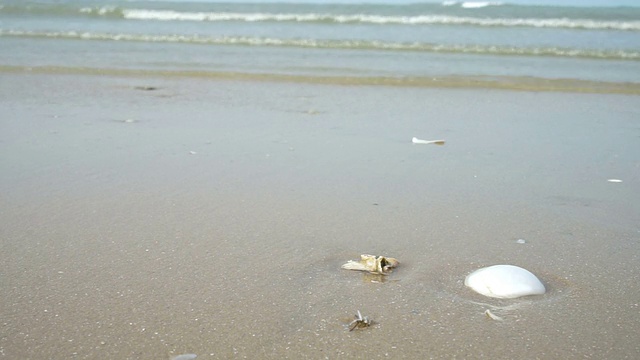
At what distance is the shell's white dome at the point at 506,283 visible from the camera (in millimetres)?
2070

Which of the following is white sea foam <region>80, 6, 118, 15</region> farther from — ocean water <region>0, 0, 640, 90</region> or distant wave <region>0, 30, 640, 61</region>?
distant wave <region>0, 30, 640, 61</region>

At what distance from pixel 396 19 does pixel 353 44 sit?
706 cm

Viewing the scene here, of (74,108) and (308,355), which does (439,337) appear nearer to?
(308,355)

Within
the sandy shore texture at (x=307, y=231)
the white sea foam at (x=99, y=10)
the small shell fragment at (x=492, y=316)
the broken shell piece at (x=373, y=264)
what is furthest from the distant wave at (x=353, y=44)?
the small shell fragment at (x=492, y=316)

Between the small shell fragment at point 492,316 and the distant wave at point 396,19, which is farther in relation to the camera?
the distant wave at point 396,19

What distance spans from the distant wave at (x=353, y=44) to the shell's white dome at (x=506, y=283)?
8.97m

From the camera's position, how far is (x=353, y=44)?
11.6 meters

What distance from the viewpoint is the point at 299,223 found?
9.24 ft

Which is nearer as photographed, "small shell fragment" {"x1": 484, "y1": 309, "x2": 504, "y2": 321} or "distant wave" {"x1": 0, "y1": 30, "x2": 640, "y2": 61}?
"small shell fragment" {"x1": 484, "y1": 309, "x2": 504, "y2": 321}

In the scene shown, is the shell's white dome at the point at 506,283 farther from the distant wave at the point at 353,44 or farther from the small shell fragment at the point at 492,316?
the distant wave at the point at 353,44

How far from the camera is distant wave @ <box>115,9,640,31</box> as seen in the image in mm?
16641

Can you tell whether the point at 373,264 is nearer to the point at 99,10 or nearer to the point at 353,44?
the point at 353,44

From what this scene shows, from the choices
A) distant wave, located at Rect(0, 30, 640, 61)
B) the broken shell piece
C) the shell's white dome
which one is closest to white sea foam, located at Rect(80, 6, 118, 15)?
distant wave, located at Rect(0, 30, 640, 61)

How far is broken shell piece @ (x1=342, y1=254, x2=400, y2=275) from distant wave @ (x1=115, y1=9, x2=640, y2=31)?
51.0 feet
